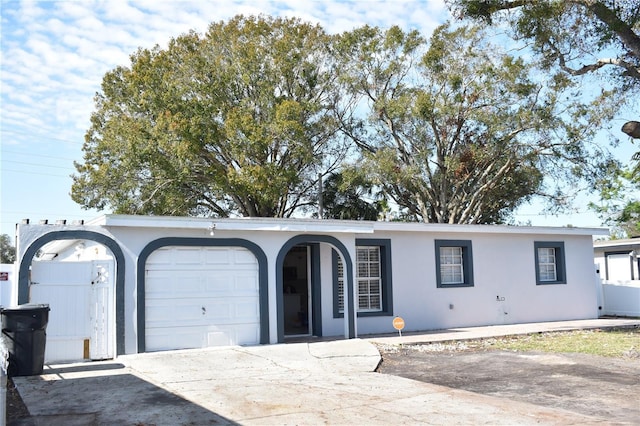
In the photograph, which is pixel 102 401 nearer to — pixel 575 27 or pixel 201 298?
pixel 201 298

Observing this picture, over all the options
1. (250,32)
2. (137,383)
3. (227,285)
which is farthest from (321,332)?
(250,32)

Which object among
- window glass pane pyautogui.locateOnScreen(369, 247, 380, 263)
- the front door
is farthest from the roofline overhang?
the front door

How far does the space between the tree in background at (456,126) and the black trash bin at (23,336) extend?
1694 cm

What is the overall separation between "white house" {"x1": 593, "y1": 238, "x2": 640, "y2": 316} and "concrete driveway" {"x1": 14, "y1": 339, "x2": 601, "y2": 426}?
1276cm

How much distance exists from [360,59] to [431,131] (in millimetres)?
4369

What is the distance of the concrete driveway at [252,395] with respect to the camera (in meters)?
6.82

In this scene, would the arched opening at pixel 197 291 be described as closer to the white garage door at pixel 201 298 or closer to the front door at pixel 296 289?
the white garage door at pixel 201 298

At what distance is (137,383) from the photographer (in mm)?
9047

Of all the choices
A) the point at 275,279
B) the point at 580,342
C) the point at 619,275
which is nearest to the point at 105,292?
the point at 275,279

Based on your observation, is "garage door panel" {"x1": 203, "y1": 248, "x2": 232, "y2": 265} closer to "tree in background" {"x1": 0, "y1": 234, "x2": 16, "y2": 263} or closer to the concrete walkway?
the concrete walkway

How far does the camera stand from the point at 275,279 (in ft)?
43.3

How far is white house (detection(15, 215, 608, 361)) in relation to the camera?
11.4 m

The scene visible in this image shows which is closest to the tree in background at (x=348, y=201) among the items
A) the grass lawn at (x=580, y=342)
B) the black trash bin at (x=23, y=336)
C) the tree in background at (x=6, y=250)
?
the grass lawn at (x=580, y=342)

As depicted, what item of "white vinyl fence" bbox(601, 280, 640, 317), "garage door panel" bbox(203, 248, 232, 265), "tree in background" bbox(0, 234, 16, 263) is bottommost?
"white vinyl fence" bbox(601, 280, 640, 317)
